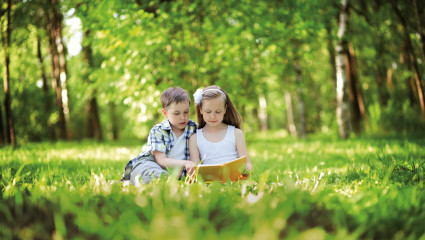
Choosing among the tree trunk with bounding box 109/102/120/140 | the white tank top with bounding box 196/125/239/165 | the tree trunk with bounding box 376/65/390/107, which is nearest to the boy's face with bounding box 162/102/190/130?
the white tank top with bounding box 196/125/239/165

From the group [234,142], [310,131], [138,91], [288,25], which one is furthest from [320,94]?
[234,142]

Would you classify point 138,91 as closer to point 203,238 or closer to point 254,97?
point 254,97

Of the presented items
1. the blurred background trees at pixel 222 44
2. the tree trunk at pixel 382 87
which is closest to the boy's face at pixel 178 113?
the blurred background trees at pixel 222 44

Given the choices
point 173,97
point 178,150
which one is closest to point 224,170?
point 178,150

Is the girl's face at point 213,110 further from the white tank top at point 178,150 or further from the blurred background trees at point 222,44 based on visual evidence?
the blurred background trees at point 222,44

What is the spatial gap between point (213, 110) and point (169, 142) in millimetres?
592

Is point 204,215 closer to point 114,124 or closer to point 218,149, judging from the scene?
point 218,149

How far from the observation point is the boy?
9.80 feet

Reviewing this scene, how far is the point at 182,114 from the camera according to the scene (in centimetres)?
309

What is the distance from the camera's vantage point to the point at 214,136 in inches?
128

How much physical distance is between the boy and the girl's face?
0.19 metres

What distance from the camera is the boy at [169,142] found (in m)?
2.99

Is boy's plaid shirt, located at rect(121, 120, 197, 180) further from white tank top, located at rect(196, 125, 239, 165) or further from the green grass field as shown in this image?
the green grass field

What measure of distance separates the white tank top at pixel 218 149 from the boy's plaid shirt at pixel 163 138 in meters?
0.15
